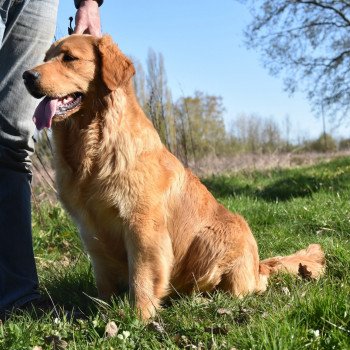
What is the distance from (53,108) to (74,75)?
28 cm

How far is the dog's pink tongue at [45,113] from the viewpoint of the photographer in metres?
3.24

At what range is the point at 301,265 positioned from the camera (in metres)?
3.75

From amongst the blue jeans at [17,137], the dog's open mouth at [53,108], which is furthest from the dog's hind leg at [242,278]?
the dog's open mouth at [53,108]

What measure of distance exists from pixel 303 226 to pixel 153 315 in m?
2.61

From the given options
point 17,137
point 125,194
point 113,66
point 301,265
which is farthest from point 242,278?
point 17,137

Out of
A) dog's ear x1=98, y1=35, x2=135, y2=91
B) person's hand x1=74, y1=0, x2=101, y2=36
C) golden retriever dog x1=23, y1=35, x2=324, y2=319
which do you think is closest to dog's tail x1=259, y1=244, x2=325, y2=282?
golden retriever dog x1=23, y1=35, x2=324, y2=319

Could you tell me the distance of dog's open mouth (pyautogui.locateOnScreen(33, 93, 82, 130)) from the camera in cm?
325

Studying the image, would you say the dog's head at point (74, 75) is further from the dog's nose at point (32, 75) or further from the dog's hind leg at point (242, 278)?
the dog's hind leg at point (242, 278)

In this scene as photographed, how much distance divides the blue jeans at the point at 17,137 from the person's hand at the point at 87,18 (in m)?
0.21

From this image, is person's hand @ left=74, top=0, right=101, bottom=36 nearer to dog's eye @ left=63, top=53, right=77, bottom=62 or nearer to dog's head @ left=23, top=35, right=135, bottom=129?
dog's head @ left=23, top=35, right=135, bottom=129

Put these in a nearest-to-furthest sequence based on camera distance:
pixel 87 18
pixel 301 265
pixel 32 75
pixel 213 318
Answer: pixel 213 318
pixel 32 75
pixel 301 265
pixel 87 18

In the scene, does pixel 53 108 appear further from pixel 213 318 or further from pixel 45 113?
pixel 213 318

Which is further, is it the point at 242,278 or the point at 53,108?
the point at 242,278

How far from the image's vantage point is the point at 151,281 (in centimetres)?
330
